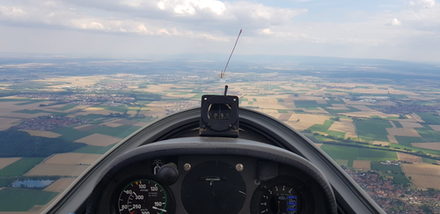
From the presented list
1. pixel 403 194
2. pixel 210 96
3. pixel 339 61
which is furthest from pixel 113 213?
pixel 339 61

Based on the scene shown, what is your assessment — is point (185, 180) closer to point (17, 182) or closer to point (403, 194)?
point (17, 182)

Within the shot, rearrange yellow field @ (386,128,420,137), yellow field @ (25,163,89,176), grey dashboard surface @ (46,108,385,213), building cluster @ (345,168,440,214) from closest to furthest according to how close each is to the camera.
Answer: grey dashboard surface @ (46,108,385,213) < building cluster @ (345,168,440,214) < yellow field @ (25,163,89,176) < yellow field @ (386,128,420,137)

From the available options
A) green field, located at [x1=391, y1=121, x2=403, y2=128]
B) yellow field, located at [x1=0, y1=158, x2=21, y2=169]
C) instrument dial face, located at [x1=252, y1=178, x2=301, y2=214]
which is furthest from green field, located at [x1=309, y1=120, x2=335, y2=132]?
instrument dial face, located at [x1=252, y1=178, x2=301, y2=214]

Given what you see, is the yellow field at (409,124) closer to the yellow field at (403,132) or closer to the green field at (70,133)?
the yellow field at (403,132)

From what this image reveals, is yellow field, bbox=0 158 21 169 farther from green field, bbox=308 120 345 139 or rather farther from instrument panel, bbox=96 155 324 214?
green field, bbox=308 120 345 139

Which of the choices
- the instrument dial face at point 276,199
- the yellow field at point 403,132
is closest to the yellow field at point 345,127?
the yellow field at point 403,132
